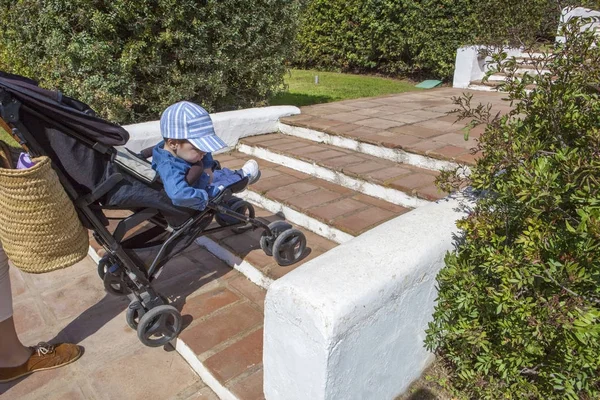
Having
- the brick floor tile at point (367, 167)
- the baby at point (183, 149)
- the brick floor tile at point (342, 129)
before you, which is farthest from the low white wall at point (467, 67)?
the baby at point (183, 149)

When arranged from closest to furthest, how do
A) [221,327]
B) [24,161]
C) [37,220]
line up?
[37,220] < [24,161] < [221,327]

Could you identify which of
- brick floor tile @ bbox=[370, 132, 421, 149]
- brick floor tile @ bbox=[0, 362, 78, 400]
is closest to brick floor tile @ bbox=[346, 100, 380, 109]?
brick floor tile @ bbox=[370, 132, 421, 149]

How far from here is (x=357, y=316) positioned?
5.26ft

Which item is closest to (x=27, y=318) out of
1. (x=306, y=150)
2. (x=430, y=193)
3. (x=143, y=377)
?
(x=143, y=377)

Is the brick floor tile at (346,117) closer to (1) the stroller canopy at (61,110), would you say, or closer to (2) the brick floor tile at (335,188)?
(2) the brick floor tile at (335,188)

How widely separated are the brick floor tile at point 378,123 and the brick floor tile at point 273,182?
1.34 metres

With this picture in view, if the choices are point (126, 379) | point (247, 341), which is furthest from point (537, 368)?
point (126, 379)

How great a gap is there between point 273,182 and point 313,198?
1.81 ft

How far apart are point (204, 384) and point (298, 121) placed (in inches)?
136

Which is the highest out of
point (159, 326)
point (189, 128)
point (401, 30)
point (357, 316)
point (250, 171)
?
point (401, 30)

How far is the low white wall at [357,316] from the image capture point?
157 centimetres

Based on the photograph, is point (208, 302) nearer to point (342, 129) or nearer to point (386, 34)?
point (342, 129)

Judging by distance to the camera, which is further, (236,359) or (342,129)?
(342,129)

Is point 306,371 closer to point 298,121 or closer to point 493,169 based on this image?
point 493,169
